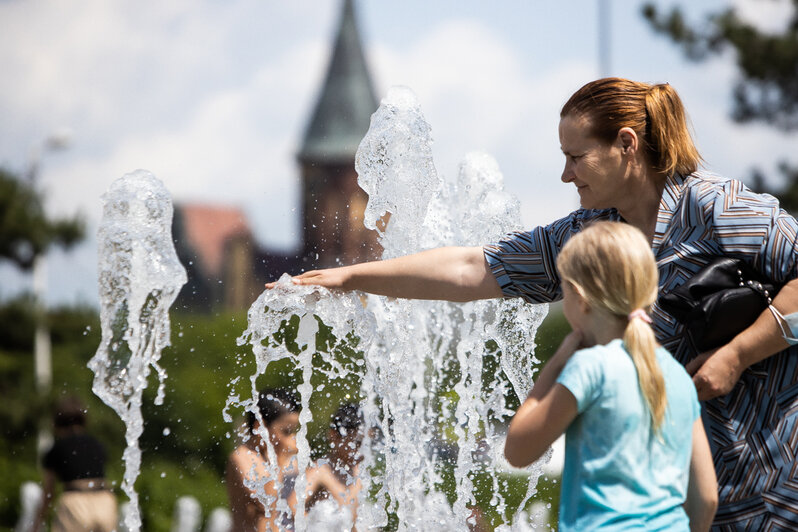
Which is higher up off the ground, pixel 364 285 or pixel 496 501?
pixel 364 285

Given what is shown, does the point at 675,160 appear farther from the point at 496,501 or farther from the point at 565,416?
the point at 496,501

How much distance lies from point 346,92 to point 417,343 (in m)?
53.1

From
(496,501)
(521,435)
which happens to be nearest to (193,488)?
(496,501)

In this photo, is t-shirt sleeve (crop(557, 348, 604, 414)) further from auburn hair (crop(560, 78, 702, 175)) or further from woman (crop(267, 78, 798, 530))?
auburn hair (crop(560, 78, 702, 175))

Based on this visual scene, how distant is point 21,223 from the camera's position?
2756cm

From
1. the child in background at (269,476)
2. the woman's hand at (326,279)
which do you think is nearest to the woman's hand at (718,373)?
the woman's hand at (326,279)

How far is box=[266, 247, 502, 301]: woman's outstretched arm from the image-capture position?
8.54 feet

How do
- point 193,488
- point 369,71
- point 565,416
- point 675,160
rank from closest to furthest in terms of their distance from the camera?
point 565,416 → point 675,160 → point 193,488 → point 369,71

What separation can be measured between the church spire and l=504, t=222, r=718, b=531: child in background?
5606cm

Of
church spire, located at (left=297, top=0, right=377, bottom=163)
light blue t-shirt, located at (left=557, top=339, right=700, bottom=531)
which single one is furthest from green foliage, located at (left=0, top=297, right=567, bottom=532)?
church spire, located at (left=297, top=0, right=377, bottom=163)

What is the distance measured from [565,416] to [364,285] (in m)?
1.00

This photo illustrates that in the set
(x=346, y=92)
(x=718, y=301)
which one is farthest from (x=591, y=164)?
(x=346, y=92)

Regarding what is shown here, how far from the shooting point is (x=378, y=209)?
4438 millimetres

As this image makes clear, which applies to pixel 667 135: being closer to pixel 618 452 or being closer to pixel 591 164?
pixel 591 164
